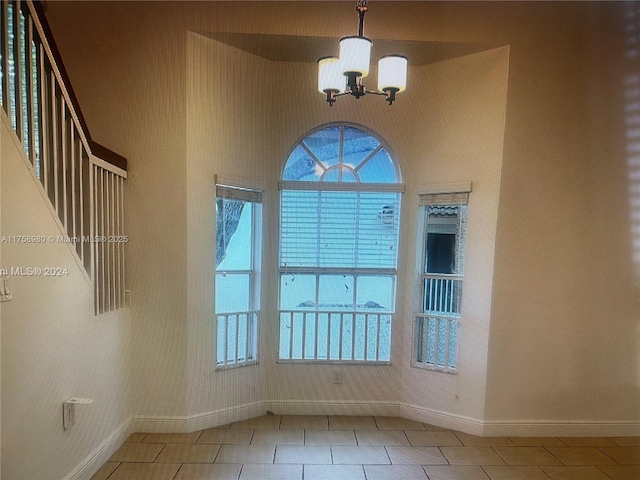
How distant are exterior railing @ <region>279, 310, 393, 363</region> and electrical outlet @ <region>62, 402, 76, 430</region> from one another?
1533 mm

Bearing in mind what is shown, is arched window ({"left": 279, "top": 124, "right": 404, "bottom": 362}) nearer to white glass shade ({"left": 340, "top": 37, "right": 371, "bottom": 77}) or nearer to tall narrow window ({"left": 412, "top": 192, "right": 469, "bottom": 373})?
tall narrow window ({"left": 412, "top": 192, "right": 469, "bottom": 373})

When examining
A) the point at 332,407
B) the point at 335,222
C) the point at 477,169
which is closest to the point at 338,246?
the point at 335,222

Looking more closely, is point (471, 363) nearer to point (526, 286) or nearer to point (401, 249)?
point (526, 286)

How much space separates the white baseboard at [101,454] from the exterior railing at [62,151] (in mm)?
891

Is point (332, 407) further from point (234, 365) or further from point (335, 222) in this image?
point (335, 222)

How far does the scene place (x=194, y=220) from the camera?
2652 millimetres

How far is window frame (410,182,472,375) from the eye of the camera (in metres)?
2.88

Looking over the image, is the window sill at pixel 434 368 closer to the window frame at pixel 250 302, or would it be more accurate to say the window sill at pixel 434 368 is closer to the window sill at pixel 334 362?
the window sill at pixel 334 362

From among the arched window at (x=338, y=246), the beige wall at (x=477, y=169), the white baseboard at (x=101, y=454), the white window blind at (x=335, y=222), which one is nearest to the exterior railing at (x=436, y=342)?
the beige wall at (x=477, y=169)

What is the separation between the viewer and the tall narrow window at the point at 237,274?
286cm

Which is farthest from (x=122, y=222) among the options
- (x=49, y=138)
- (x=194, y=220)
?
(x=49, y=138)

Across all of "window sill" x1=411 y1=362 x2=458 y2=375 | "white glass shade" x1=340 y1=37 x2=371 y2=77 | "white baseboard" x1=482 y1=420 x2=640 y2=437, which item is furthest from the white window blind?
"white baseboard" x1=482 y1=420 x2=640 y2=437

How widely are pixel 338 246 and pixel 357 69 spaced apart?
1652 mm

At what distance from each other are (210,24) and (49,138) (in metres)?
1.38
